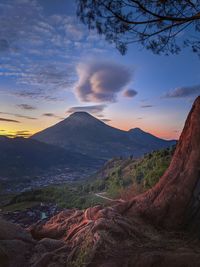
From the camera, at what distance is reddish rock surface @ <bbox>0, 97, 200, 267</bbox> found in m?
9.66

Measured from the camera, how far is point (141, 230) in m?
11.6

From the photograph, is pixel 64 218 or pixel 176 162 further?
pixel 64 218

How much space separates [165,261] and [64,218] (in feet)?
21.8

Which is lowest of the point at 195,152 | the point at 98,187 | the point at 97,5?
the point at 98,187

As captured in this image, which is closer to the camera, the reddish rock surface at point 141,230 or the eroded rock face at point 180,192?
the reddish rock surface at point 141,230

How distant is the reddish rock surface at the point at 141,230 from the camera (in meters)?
9.66

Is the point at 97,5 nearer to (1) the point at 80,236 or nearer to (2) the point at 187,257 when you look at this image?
(1) the point at 80,236

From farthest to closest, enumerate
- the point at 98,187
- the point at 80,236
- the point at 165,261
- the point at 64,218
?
the point at 98,187 < the point at 64,218 < the point at 80,236 < the point at 165,261

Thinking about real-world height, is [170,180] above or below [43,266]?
above

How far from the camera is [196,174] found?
12.0 metres

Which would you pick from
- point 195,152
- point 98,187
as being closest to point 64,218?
point 195,152

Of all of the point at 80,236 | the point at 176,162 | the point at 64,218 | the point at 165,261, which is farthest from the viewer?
the point at 64,218

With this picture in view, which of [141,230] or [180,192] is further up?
[180,192]

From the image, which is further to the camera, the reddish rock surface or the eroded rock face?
the eroded rock face
